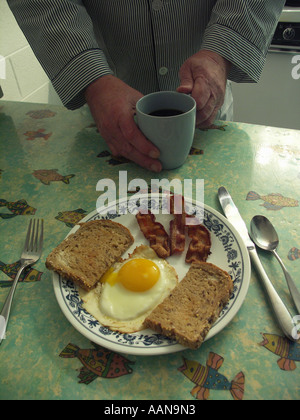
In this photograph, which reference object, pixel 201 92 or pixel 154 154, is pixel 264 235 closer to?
pixel 154 154

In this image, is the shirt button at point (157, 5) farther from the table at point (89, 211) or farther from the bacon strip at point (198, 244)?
the bacon strip at point (198, 244)

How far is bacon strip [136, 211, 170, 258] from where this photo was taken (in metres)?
0.80

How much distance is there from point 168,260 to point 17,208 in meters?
0.54

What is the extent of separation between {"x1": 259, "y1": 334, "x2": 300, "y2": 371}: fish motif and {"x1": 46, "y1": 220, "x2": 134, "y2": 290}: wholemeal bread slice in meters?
0.39

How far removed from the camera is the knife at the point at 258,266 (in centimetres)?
63

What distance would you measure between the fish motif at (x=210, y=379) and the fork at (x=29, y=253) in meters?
0.39

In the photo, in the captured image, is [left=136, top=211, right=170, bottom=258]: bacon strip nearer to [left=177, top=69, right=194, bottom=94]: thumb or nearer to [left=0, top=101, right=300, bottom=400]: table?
[left=0, top=101, right=300, bottom=400]: table

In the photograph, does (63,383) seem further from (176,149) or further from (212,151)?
(212,151)

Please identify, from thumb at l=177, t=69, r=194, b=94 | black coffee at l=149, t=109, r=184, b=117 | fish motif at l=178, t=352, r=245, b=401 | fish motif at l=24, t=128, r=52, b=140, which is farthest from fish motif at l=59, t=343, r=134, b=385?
fish motif at l=24, t=128, r=52, b=140

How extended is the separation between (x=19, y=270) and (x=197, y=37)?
1.17m

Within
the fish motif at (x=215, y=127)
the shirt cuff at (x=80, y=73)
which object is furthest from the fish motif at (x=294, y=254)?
the shirt cuff at (x=80, y=73)

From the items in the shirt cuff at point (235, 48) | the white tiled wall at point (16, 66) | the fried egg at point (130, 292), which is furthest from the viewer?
the white tiled wall at point (16, 66)

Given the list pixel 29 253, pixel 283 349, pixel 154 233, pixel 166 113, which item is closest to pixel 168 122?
pixel 166 113

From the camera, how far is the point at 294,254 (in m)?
0.80
